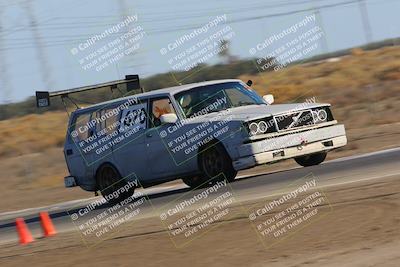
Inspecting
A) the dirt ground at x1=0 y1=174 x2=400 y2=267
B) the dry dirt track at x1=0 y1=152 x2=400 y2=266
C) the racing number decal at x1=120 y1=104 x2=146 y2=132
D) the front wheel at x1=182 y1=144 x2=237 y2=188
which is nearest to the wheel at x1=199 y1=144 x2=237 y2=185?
the front wheel at x1=182 y1=144 x2=237 y2=188

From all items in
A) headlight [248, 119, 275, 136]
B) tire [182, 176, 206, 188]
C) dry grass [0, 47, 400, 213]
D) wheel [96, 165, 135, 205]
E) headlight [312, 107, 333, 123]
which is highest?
headlight [248, 119, 275, 136]

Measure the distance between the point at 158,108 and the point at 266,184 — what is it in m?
2.53

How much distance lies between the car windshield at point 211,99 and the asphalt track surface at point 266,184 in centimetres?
133

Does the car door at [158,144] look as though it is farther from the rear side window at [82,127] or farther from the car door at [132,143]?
the rear side window at [82,127]

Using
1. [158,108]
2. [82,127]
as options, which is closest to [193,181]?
[158,108]

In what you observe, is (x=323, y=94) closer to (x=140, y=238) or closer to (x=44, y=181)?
(x=44, y=181)

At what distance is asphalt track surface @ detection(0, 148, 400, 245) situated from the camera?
44.5 ft

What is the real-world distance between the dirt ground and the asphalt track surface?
989 mm

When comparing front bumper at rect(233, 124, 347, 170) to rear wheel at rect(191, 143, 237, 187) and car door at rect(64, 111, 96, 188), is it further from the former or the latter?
car door at rect(64, 111, 96, 188)

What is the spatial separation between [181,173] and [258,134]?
1.67 meters

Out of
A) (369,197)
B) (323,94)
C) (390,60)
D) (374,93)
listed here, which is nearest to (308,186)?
(369,197)

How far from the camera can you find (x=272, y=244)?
938cm

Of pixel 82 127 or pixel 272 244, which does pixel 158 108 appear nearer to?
pixel 82 127

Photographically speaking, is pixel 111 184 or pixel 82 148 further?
pixel 82 148
